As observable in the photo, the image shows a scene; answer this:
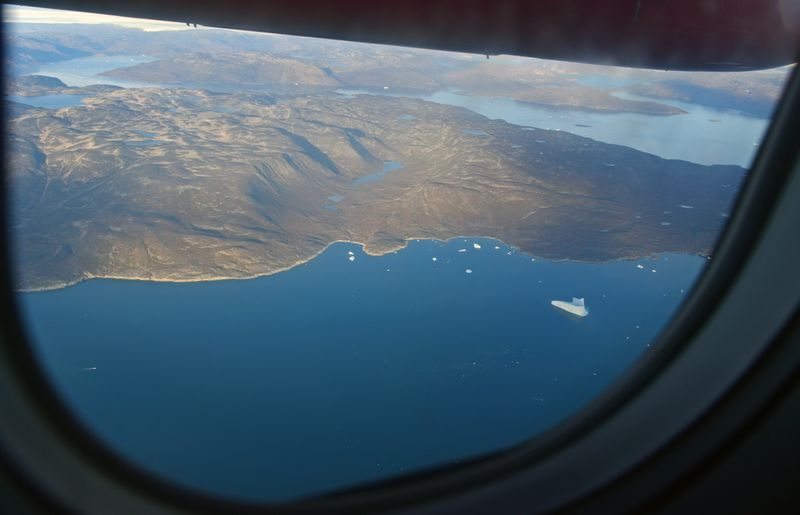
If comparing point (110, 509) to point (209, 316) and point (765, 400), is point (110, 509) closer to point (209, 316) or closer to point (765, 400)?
point (765, 400)

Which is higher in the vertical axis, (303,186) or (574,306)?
(303,186)

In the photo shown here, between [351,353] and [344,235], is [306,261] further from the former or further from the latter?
→ [351,353]

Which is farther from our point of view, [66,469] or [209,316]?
[209,316]

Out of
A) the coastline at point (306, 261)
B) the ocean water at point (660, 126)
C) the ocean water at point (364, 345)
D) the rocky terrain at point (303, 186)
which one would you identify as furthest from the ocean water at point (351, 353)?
the ocean water at point (660, 126)

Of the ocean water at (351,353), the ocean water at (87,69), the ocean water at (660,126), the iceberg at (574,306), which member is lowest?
the ocean water at (351,353)

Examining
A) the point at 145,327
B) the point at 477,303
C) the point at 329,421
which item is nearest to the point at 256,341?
the point at 145,327

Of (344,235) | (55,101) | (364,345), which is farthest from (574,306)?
(55,101)

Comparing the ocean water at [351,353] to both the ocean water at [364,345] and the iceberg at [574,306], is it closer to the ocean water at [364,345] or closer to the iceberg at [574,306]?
the ocean water at [364,345]
